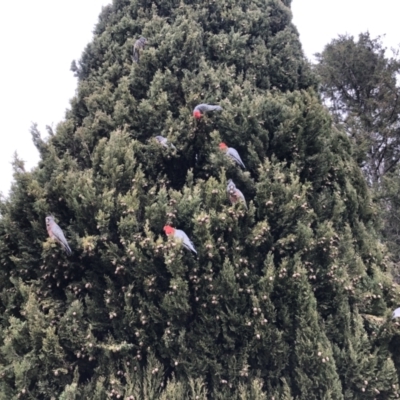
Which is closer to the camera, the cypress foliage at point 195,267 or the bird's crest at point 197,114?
the cypress foliage at point 195,267

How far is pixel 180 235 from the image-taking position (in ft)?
12.1

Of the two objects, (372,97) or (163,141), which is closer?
(163,141)

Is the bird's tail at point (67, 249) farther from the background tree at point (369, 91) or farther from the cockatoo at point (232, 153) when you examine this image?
the background tree at point (369, 91)

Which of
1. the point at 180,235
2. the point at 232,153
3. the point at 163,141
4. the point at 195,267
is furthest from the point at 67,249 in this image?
the point at 232,153

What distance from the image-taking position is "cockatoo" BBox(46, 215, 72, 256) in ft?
12.4

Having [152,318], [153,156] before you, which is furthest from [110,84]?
[152,318]

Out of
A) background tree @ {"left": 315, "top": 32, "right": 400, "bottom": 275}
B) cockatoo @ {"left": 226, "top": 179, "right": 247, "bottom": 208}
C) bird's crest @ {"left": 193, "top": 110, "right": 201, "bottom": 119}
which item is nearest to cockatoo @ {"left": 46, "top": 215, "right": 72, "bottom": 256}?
cockatoo @ {"left": 226, "top": 179, "right": 247, "bottom": 208}

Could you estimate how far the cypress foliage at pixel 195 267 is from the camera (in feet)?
11.9

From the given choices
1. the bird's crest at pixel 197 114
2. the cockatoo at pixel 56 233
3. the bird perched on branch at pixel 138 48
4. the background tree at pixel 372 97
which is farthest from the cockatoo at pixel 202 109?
the background tree at pixel 372 97

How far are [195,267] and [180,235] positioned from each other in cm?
36

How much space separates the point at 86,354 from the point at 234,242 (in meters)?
1.81

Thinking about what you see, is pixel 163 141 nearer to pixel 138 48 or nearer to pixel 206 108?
pixel 206 108

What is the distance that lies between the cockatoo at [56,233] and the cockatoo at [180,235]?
1032mm

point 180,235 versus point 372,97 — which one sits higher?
point 372,97
